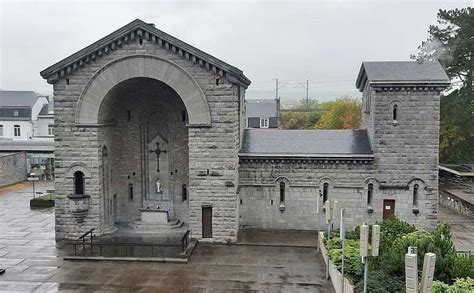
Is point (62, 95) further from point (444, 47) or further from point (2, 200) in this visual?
point (444, 47)

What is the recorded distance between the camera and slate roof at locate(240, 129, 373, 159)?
86.3ft

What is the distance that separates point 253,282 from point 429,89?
531 inches

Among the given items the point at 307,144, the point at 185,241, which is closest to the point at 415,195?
the point at 307,144

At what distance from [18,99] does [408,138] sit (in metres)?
59.0

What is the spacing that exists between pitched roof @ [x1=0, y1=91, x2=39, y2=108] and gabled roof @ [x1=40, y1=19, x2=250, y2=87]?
47.8 meters

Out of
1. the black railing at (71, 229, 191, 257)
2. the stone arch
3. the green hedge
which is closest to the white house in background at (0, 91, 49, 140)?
the stone arch

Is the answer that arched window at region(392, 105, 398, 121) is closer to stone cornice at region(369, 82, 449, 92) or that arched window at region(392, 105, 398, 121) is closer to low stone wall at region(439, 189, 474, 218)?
stone cornice at region(369, 82, 449, 92)

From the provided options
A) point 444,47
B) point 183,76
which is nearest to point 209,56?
point 183,76

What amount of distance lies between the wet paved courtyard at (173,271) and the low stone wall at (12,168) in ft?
60.3

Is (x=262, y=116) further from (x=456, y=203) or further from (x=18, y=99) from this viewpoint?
(x=456, y=203)

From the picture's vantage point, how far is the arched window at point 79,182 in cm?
2488

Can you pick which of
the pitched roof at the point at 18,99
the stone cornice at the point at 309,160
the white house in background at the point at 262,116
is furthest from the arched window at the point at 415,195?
the pitched roof at the point at 18,99

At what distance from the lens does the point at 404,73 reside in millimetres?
25859

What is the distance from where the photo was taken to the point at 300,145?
27484 mm
